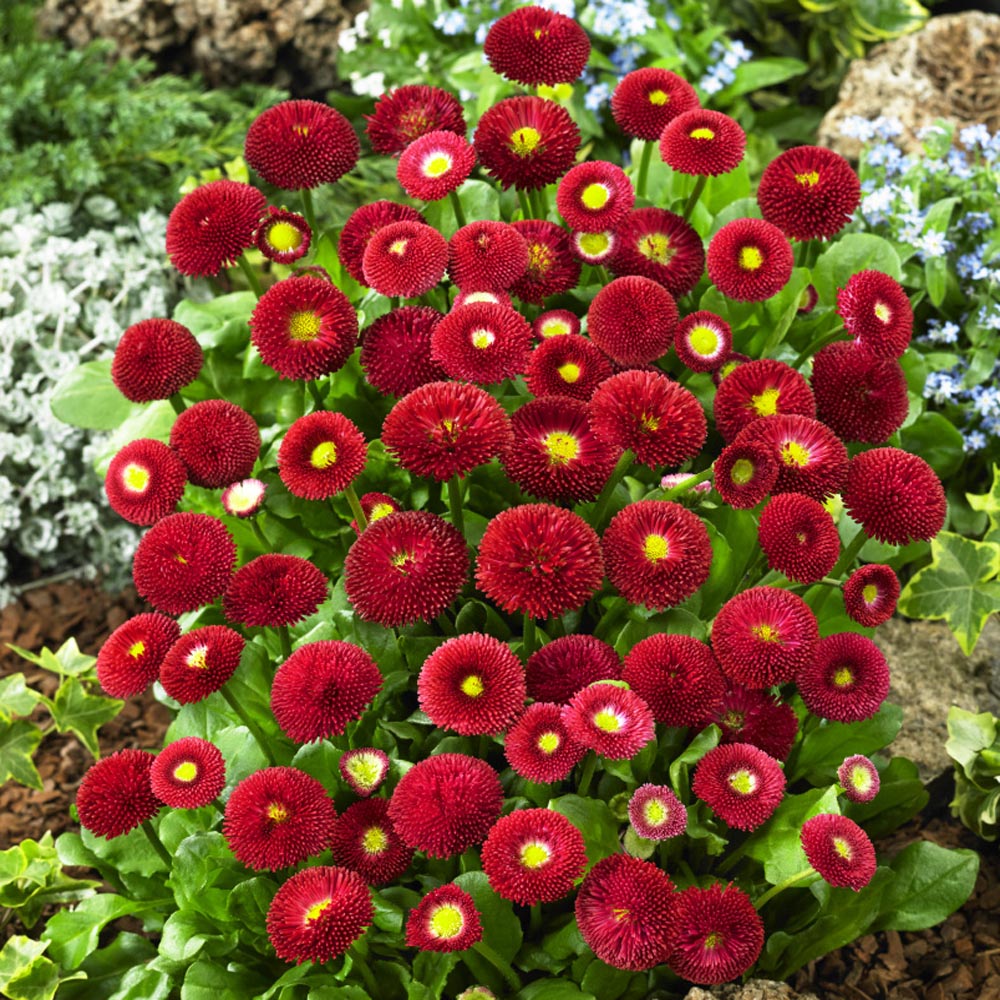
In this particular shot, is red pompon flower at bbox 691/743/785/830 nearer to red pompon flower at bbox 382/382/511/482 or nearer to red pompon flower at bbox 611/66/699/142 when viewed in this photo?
red pompon flower at bbox 382/382/511/482

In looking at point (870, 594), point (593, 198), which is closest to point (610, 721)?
point (870, 594)

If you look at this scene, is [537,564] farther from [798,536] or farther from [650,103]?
[650,103]

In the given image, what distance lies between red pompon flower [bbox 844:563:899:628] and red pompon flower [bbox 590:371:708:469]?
40 centimetres

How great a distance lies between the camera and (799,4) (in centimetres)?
506

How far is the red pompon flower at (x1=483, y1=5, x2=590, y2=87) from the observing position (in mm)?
2559

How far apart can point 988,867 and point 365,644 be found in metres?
1.46

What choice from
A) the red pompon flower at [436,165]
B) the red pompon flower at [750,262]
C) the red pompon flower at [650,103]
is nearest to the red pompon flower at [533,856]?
the red pompon flower at [750,262]

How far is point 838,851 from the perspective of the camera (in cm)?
186

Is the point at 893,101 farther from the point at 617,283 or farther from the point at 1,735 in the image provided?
the point at 1,735

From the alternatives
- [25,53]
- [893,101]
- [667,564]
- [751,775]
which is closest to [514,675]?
[667,564]

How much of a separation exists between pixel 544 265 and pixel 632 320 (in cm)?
32

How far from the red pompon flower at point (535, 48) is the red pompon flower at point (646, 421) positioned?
936 mm

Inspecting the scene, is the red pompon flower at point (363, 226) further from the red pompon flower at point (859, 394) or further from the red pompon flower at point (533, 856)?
the red pompon flower at point (533, 856)

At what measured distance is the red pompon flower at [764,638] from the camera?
193 cm
